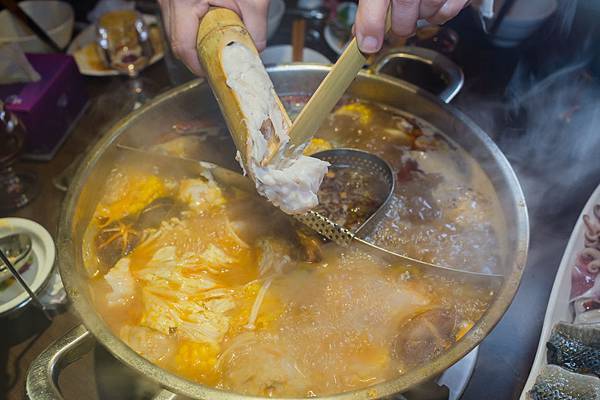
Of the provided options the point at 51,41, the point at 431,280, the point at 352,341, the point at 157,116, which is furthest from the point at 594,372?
the point at 51,41

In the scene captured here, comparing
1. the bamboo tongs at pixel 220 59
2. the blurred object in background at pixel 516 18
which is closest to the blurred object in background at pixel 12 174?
the bamboo tongs at pixel 220 59

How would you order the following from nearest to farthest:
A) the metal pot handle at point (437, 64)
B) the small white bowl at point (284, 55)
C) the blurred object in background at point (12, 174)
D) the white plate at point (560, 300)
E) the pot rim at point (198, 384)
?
1. the pot rim at point (198, 384)
2. the white plate at point (560, 300)
3. the metal pot handle at point (437, 64)
4. the blurred object in background at point (12, 174)
5. the small white bowl at point (284, 55)

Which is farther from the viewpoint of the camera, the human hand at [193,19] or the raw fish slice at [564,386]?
the human hand at [193,19]

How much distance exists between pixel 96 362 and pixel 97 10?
3119 mm

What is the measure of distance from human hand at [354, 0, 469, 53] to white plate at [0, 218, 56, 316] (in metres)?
1.85

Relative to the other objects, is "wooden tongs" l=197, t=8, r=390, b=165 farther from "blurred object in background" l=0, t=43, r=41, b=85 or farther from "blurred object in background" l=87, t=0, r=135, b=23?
"blurred object in background" l=87, t=0, r=135, b=23

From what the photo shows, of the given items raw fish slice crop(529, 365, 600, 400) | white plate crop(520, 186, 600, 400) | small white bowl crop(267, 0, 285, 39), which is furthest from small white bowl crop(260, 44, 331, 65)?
raw fish slice crop(529, 365, 600, 400)

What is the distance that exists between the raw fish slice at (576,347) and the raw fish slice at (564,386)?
67 millimetres

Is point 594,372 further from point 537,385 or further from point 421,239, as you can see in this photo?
point 421,239

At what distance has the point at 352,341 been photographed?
76.5 inches

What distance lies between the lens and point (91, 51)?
3.92 meters

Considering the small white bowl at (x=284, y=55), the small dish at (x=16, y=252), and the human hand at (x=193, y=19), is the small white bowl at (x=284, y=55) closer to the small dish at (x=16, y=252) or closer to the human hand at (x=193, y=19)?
the human hand at (x=193, y=19)

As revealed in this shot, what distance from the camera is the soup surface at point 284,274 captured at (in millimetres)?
1887

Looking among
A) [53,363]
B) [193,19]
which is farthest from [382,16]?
[53,363]
